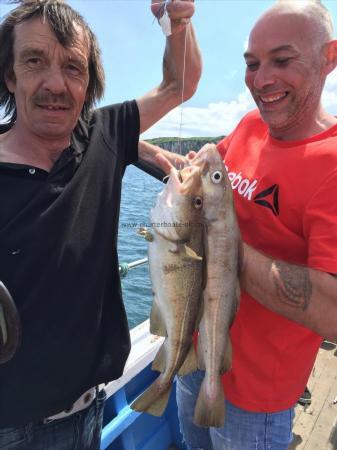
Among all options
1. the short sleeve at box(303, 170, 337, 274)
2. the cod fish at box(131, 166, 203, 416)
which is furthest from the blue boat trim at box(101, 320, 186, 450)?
the short sleeve at box(303, 170, 337, 274)

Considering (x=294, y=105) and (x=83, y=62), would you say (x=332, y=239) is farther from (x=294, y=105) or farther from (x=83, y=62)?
(x=83, y=62)

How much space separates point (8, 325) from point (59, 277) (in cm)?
42

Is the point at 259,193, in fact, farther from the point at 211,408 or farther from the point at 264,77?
the point at 211,408

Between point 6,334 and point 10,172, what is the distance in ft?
2.82

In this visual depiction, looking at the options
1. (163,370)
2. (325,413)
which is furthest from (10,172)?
(325,413)

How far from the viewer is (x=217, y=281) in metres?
2.10

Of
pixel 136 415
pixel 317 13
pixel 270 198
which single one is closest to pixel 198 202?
pixel 270 198

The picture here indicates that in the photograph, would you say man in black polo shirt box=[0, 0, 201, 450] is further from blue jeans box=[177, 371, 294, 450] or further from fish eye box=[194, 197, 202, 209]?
blue jeans box=[177, 371, 294, 450]

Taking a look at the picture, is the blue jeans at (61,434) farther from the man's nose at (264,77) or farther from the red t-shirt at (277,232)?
the man's nose at (264,77)

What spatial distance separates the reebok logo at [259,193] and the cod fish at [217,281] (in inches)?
7.2

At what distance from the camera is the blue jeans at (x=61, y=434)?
75.0 inches

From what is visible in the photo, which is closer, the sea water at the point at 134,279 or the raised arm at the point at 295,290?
the raised arm at the point at 295,290

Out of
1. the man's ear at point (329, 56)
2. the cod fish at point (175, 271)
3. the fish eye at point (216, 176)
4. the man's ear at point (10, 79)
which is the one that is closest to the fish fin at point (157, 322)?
the cod fish at point (175, 271)

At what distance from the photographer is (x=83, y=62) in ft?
7.00
